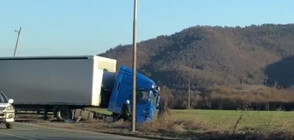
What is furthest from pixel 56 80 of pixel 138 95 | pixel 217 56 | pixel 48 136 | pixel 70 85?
pixel 217 56

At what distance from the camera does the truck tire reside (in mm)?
37156

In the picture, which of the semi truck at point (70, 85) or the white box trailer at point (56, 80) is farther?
the white box trailer at point (56, 80)

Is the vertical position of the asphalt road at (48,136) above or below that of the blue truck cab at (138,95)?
below

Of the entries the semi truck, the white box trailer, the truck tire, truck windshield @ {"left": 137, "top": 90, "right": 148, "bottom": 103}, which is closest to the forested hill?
the white box trailer

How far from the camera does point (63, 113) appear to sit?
3734 cm

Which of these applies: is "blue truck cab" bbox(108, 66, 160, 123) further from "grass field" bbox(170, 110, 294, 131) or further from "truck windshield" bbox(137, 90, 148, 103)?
"grass field" bbox(170, 110, 294, 131)

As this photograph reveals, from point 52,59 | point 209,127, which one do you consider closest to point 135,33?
point 209,127

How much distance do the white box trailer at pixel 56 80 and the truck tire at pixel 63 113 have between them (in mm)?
Result: 213

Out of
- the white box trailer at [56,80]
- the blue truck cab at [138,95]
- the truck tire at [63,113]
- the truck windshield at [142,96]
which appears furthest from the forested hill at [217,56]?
the truck windshield at [142,96]

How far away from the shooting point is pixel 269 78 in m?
163

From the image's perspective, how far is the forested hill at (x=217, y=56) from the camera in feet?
512

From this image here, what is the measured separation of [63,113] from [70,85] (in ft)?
6.70

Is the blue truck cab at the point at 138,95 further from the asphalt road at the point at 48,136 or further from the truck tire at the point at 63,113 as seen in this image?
the asphalt road at the point at 48,136

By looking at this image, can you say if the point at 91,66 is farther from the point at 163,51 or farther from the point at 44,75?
the point at 163,51
